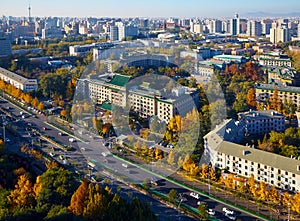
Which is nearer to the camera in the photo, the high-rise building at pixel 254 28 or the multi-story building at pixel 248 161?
the multi-story building at pixel 248 161

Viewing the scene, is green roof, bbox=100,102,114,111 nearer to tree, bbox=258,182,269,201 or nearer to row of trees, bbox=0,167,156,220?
row of trees, bbox=0,167,156,220

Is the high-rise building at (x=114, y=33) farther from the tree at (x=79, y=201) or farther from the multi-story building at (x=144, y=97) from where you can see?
the tree at (x=79, y=201)

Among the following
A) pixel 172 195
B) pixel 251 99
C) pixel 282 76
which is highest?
pixel 282 76

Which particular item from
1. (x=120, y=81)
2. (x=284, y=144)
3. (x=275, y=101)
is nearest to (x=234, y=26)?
(x=275, y=101)

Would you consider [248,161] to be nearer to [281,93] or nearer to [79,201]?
[79,201]

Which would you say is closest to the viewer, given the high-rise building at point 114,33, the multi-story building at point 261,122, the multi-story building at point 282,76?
the multi-story building at point 261,122

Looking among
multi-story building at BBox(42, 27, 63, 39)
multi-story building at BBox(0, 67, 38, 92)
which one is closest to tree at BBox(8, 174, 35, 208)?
multi-story building at BBox(0, 67, 38, 92)

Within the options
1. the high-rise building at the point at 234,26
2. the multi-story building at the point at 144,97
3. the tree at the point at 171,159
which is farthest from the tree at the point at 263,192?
the high-rise building at the point at 234,26

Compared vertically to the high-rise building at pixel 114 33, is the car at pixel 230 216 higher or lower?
lower
